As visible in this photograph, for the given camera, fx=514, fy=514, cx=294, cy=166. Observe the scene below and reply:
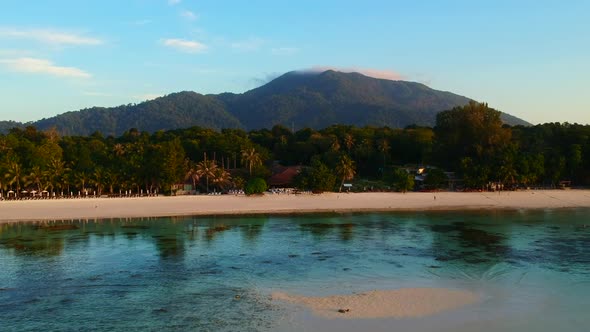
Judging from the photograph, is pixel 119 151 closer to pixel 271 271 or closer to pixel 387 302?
pixel 271 271

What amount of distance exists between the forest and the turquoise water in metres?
17.3

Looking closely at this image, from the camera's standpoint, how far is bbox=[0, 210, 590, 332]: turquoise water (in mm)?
16641

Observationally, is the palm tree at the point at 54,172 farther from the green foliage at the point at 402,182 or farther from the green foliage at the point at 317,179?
the green foliage at the point at 402,182

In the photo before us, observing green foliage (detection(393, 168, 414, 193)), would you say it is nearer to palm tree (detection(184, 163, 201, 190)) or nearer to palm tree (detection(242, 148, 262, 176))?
palm tree (detection(242, 148, 262, 176))

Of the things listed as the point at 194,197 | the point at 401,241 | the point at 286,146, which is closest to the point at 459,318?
the point at 401,241

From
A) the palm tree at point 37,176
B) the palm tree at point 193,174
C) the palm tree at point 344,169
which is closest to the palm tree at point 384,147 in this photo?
the palm tree at point 344,169

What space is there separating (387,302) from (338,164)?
42837 mm

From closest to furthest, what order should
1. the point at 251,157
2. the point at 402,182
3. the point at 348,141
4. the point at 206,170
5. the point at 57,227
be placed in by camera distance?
the point at 57,227 → the point at 402,182 → the point at 206,170 → the point at 251,157 → the point at 348,141

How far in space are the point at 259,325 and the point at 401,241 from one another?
17.8 m

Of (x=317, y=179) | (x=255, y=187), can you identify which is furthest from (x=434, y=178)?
(x=255, y=187)

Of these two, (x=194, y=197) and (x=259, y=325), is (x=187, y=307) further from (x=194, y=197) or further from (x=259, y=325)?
(x=194, y=197)

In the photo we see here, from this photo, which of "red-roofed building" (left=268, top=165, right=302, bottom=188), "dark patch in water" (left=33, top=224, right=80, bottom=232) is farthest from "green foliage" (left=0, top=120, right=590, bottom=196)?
"dark patch in water" (left=33, top=224, right=80, bottom=232)

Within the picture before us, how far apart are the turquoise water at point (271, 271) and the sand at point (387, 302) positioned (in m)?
0.58

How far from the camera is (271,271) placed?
24.0m
